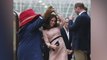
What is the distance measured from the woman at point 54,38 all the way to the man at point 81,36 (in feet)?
0.88

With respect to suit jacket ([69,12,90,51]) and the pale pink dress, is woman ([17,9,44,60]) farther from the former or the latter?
suit jacket ([69,12,90,51])

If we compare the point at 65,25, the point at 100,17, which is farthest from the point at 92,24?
the point at 65,25

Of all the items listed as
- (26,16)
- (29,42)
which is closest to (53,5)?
(26,16)

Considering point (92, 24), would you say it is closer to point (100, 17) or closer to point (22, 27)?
point (100, 17)

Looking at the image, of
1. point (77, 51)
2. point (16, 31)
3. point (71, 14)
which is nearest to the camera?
point (16, 31)

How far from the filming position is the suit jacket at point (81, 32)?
17.3 feet

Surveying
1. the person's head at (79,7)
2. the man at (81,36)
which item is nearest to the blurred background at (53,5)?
the person's head at (79,7)

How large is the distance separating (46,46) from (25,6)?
1.24 metres

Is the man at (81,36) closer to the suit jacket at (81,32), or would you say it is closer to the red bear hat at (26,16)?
the suit jacket at (81,32)

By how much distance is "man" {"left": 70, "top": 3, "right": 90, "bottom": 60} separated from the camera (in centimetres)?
530

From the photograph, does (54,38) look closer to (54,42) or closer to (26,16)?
(54,42)

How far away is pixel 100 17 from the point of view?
4.90m

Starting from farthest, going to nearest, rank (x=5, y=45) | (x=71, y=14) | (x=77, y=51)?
(x=71, y=14)
(x=77, y=51)
(x=5, y=45)

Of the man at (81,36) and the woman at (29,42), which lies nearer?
the woman at (29,42)
